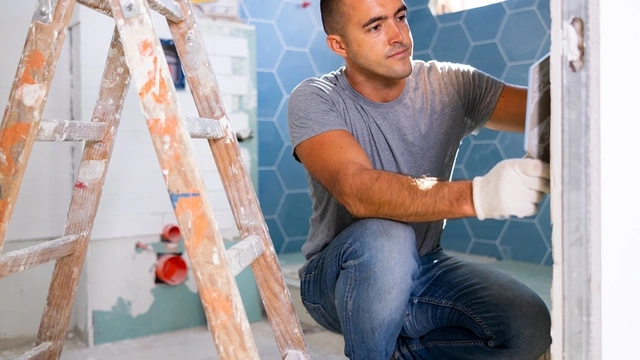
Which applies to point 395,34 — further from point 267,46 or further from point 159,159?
point 267,46

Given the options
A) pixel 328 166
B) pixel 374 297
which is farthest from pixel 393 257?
pixel 328 166

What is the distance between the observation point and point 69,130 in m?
1.34

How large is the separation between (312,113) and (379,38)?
309 millimetres

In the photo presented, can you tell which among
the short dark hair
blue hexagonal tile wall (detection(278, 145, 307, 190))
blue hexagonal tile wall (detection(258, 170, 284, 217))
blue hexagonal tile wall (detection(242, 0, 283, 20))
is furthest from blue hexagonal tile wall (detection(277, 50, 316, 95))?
the short dark hair

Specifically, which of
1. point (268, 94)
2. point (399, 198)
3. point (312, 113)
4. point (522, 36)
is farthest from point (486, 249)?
point (399, 198)

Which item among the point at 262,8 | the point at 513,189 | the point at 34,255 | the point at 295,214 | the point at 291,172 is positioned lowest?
the point at 295,214

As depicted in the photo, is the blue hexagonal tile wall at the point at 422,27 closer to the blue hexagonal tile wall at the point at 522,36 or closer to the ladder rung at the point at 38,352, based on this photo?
the blue hexagonal tile wall at the point at 522,36

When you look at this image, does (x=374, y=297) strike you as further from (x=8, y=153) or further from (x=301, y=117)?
(x=8, y=153)

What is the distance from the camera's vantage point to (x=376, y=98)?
5.73ft

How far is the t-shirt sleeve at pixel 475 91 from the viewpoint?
1710 millimetres

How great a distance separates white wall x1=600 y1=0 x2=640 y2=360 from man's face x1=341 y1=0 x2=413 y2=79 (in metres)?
0.84

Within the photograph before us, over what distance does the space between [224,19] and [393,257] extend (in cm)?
181

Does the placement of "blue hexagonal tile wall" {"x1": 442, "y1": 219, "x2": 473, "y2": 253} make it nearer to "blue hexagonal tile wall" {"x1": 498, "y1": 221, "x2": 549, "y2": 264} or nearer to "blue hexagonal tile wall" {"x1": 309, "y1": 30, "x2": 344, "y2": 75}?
"blue hexagonal tile wall" {"x1": 498, "y1": 221, "x2": 549, "y2": 264}

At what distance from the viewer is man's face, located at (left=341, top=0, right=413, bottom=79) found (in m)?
1.68
